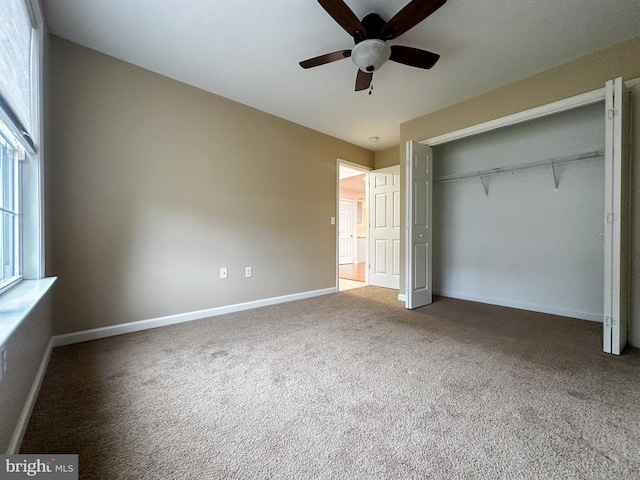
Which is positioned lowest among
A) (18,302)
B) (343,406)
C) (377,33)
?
(343,406)

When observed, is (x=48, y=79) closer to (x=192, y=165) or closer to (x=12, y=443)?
(x=192, y=165)

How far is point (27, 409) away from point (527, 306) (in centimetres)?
453

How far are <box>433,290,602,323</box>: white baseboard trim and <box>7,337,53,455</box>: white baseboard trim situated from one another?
438 centimetres

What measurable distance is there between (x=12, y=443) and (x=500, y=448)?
2.05m

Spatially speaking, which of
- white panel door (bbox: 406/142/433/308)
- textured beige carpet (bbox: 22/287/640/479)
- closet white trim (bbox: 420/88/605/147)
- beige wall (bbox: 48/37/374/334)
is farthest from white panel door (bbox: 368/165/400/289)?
textured beige carpet (bbox: 22/287/640/479)

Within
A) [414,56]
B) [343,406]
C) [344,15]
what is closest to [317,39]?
[344,15]

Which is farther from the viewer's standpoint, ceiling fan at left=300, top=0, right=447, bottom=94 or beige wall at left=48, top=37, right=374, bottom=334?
beige wall at left=48, top=37, right=374, bottom=334

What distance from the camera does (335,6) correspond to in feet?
5.27

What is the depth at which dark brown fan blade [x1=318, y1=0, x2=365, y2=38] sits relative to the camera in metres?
1.58

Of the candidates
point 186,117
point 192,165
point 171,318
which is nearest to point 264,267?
point 171,318

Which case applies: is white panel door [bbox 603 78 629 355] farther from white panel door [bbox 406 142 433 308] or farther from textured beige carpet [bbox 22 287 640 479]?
white panel door [bbox 406 142 433 308]

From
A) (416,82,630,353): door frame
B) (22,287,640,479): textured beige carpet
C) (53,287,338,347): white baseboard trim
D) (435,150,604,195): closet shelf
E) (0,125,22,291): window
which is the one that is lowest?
(22,287,640,479): textured beige carpet

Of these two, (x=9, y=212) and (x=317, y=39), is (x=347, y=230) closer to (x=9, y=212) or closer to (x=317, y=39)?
(x=317, y=39)

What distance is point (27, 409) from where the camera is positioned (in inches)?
51.3
